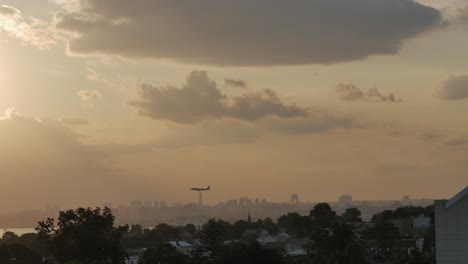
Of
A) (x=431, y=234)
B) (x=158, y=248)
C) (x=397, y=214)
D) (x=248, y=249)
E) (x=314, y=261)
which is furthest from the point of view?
(x=397, y=214)

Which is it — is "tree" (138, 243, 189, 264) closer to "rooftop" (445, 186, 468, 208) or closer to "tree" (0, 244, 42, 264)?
"tree" (0, 244, 42, 264)

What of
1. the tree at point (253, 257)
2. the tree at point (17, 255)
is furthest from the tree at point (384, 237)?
the tree at point (17, 255)

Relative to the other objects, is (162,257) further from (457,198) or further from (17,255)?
(457,198)

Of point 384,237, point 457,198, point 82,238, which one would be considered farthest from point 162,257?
point 457,198

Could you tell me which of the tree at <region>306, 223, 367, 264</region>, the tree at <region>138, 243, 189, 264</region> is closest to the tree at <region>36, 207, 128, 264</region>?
the tree at <region>138, 243, 189, 264</region>

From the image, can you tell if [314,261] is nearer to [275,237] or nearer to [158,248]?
[158,248]

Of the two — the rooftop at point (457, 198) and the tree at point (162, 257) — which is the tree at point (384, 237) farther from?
the rooftop at point (457, 198)

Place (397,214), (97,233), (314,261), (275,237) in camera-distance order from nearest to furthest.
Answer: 1. (97,233)
2. (314,261)
3. (275,237)
4. (397,214)

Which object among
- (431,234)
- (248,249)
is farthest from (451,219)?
(431,234)
